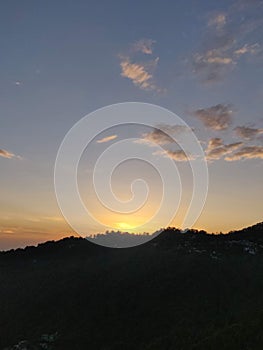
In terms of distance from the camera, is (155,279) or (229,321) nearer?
(229,321)

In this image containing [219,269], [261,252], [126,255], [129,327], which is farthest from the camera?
[126,255]

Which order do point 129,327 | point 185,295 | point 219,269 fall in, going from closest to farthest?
point 129,327 < point 185,295 < point 219,269

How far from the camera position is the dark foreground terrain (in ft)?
213

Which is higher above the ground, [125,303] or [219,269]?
[219,269]

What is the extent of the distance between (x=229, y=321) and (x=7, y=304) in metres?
60.1

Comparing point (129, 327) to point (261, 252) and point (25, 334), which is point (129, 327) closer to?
point (25, 334)

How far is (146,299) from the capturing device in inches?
3285

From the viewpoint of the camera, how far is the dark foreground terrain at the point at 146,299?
64.9 metres

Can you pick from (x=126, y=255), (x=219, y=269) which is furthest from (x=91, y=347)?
(x=126, y=255)

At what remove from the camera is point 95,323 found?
3031 inches

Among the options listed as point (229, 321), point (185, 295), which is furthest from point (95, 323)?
point (229, 321)

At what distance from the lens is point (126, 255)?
123 m

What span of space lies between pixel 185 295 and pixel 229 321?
17.3m

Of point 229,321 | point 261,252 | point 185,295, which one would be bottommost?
point 229,321
